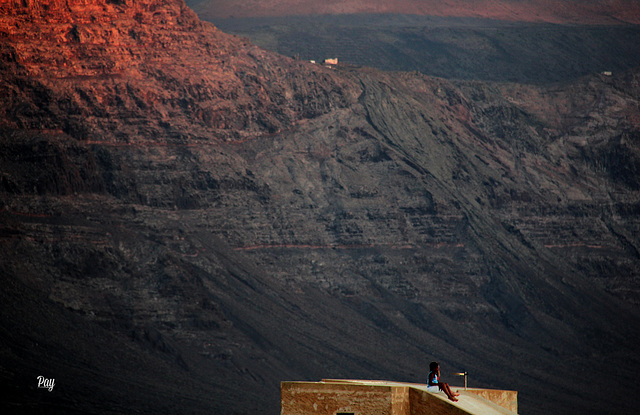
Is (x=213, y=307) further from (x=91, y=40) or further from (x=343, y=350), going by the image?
(x=91, y=40)

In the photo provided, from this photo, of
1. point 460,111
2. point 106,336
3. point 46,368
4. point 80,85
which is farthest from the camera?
point 460,111

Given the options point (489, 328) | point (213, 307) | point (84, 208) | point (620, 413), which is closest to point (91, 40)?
point (84, 208)

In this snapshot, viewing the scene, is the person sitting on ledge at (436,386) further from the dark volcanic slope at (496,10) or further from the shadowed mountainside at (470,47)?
the dark volcanic slope at (496,10)

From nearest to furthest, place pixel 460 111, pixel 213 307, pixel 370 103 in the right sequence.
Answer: pixel 213 307
pixel 370 103
pixel 460 111

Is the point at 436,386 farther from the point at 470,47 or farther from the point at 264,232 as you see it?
the point at 470,47

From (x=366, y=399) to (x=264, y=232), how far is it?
81.7 metres

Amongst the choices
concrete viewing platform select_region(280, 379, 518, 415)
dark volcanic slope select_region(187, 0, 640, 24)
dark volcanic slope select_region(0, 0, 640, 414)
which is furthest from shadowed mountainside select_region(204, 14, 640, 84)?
concrete viewing platform select_region(280, 379, 518, 415)

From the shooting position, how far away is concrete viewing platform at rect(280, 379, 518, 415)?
22.1 meters

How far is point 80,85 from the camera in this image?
100500 mm

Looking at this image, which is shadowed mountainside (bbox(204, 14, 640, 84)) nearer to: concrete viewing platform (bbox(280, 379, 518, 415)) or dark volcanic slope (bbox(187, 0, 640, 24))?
dark volcanic slope (bbox(187, 0, 640, 24))

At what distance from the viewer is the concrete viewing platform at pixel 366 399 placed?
72.5 feet

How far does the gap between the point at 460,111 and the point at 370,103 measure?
50.2 ft

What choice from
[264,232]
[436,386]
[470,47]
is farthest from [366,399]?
[470,47]

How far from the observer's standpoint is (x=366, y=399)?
22.5 meters
